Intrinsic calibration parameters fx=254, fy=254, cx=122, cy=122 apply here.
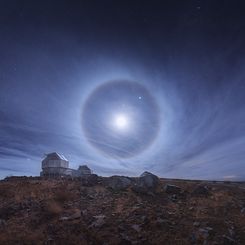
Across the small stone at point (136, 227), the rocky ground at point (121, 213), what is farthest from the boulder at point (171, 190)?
the small stone at point (136, 227)

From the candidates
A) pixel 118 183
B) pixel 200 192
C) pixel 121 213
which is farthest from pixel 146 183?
pixel 121 213

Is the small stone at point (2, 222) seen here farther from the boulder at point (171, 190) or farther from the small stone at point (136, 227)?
the boulder at point (171, 190)

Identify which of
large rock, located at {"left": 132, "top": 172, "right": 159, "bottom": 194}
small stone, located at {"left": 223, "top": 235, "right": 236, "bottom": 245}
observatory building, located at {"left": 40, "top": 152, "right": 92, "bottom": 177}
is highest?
observatory building, located at {"left": 40, "top": 152, "right": 92, "bottom": 177}

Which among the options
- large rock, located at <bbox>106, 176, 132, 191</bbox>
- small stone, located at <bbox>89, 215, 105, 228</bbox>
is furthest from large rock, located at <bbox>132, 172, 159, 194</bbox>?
small stone, located at <bbox>89, 215, 105, 228</bbox>

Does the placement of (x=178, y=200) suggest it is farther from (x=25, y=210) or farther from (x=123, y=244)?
(x=25, y=210)

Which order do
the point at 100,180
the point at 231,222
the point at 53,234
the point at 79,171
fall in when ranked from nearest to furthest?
the point at 53,234 < the point at 231,222 < the point at 100,180 < the point at 79,171

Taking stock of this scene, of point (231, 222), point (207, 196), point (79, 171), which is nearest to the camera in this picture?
point (231, 222)

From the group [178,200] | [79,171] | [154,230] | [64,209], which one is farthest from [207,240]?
[79,171]

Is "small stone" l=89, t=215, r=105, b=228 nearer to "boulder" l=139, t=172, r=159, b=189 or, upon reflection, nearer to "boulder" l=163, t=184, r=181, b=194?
"boulder" l=163, t=184, r=181, b=194
